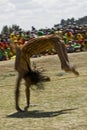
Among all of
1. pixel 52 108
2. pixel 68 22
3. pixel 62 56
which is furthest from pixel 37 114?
pixel 68 22

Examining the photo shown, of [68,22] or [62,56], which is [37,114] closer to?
[62,56]

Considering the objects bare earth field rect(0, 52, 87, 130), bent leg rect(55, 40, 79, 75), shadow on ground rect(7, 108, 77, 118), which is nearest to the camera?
bare earth field rect(0, 52, 87, 130)

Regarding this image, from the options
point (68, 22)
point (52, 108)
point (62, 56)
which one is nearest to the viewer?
point (62, 56)

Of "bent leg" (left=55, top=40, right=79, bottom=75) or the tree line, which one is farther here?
the tree line

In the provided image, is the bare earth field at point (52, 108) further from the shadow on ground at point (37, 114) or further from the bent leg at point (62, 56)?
the bent leg at point (62, 56)

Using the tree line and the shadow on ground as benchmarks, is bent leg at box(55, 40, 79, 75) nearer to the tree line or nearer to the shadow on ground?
the shadow on ground

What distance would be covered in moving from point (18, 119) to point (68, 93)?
114 inches

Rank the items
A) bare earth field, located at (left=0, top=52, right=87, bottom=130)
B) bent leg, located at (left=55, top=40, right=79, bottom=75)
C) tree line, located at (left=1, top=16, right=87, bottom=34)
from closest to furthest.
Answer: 1. bare earth field, located at (left=0, top=52, right=87, bottom=130)
2. bent leg, located at (left=55, top=40, right=79, bottom=75)
3. tree line, located at (left=1, top=16, right=87, bottom=34)

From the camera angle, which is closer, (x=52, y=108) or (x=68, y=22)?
(x=52, y=108)

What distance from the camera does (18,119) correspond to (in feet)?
25.1

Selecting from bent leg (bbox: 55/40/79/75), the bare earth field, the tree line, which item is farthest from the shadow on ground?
the tree line

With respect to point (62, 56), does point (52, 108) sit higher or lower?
lower

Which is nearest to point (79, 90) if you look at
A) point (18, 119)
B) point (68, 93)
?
point (68, 93)

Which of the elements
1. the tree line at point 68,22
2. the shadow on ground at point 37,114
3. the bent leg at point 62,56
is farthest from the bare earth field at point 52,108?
the tree line at point 68,22
